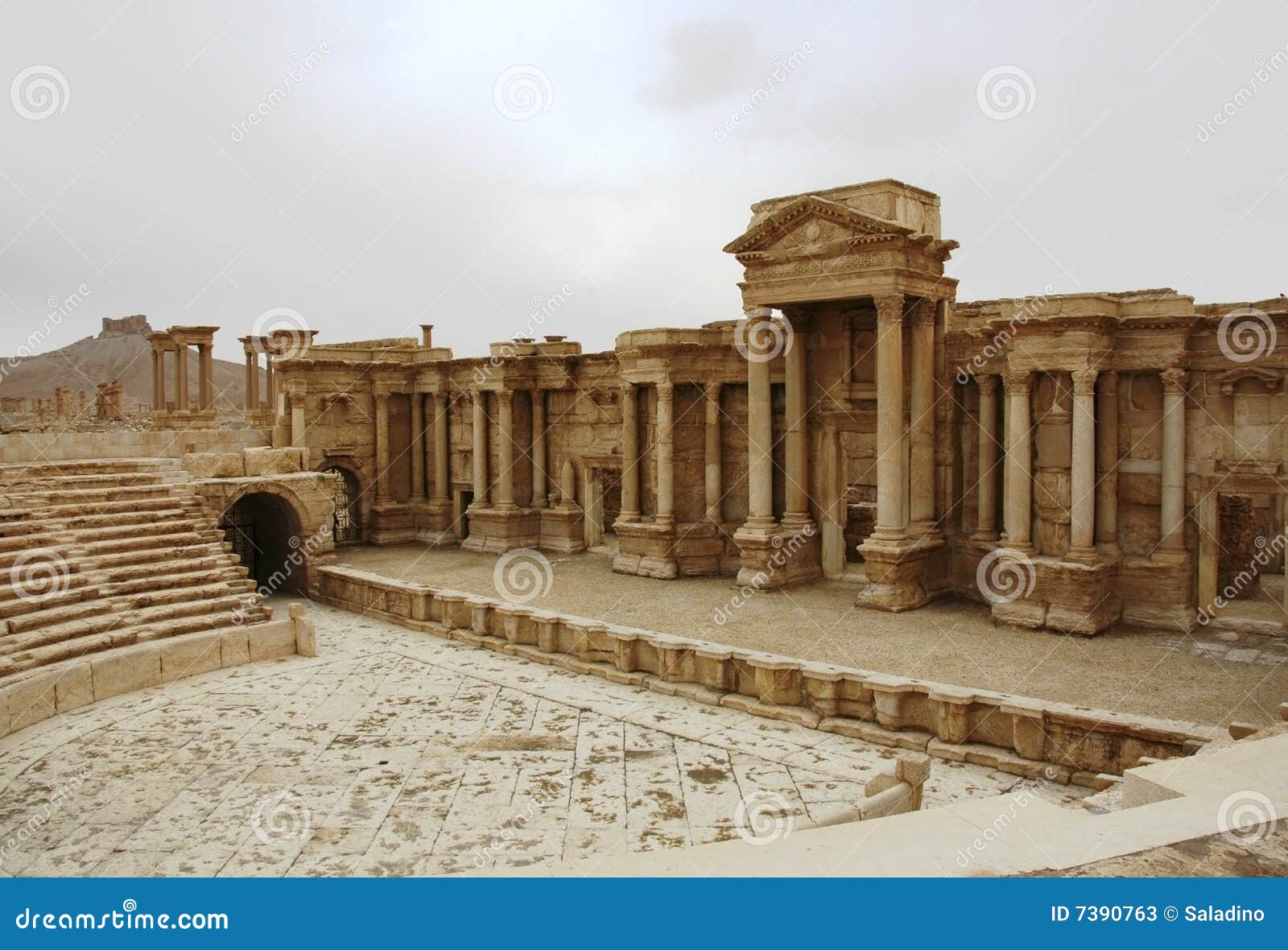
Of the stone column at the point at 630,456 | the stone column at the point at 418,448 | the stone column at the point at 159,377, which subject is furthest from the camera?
the stone column at the point at 159,377

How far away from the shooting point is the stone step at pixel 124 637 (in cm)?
1247

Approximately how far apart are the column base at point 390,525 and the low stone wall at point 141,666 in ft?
36.8

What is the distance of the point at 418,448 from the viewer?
2772 cm

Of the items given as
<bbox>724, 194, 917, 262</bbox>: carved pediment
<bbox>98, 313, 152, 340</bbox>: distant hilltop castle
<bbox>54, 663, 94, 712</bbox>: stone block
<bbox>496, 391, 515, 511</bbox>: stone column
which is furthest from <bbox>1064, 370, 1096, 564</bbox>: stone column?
<bbox>98, 313, 152, 340</bbox>: distant hilltop castle

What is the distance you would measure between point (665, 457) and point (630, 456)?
1143mm

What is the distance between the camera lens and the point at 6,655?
40.3ft

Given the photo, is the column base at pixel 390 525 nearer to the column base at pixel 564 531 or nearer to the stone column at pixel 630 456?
the column base at pixel 564 531

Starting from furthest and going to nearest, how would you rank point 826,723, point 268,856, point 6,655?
1. point 6,655
2. point 826,723
3. point 268,856

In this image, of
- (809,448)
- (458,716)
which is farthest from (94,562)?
(809,448)

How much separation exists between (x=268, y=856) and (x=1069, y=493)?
42.6ft

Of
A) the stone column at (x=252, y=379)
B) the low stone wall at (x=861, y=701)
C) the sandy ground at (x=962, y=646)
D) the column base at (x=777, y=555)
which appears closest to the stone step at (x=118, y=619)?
the low stone wall at (x=861, y=701)

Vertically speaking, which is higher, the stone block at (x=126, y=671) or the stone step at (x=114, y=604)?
the stone step at (x=114, y=604)

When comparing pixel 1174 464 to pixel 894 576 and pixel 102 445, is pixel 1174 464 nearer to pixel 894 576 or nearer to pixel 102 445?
pixel 894 576

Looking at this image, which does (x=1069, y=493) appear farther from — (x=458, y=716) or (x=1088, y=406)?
(x=458, y=716)
